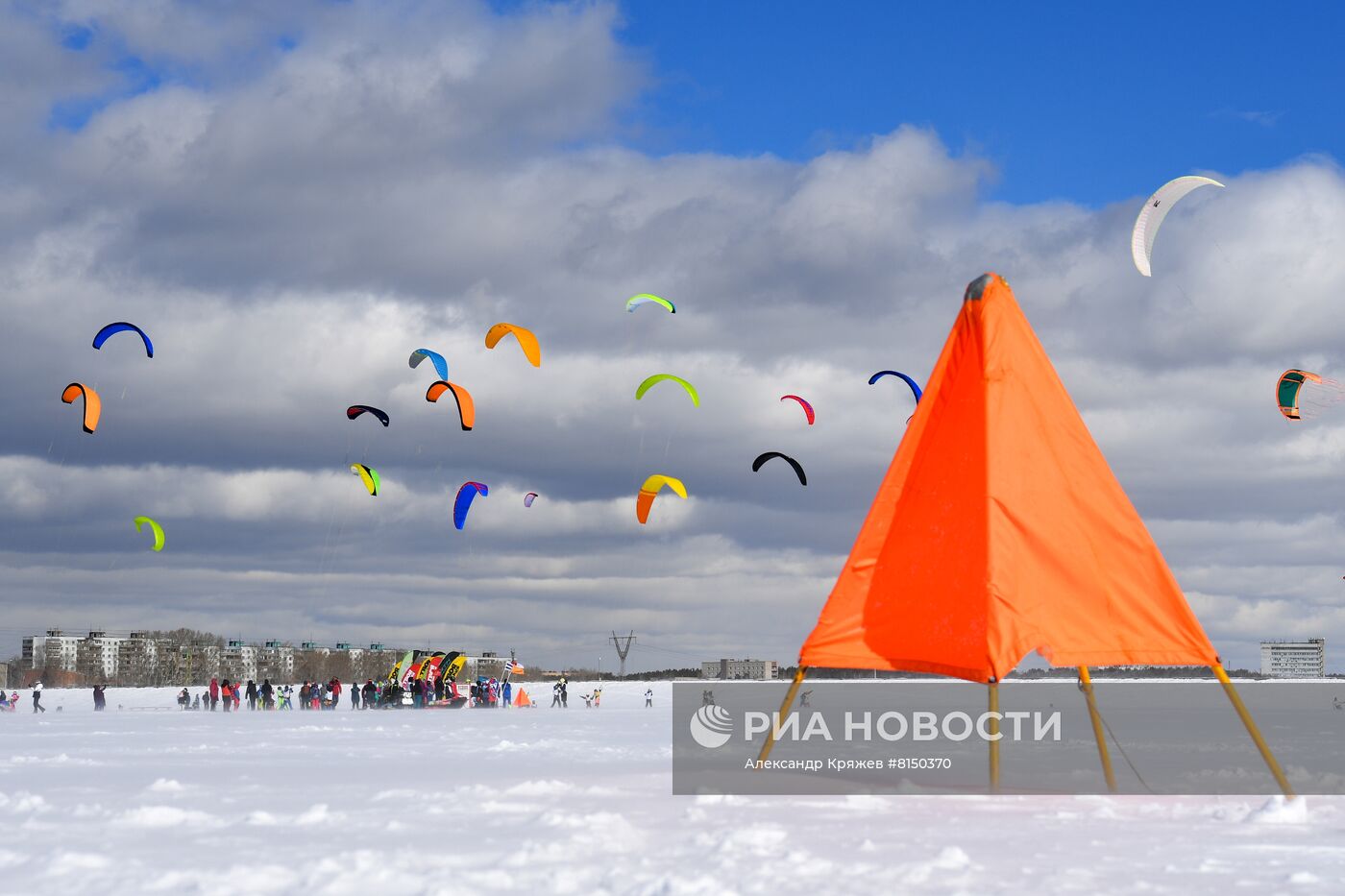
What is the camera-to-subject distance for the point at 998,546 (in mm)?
12094

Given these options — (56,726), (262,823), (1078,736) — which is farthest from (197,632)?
(262,823)

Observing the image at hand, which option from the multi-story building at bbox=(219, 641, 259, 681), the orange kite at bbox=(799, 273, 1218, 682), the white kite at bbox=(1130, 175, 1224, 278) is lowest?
the multi-story building at bbox=(219, 641, 259, 681)

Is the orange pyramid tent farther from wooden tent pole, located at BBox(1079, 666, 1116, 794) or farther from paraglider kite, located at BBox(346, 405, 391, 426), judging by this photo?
paraglider kite, located at BBox(346, 405, 391, 426)

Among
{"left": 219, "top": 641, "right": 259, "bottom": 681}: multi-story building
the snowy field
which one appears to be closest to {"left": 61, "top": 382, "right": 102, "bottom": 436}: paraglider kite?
the snowy field

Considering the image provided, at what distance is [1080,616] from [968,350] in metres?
2.72

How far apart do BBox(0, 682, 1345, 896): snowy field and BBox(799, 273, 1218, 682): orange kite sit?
1.34 metres

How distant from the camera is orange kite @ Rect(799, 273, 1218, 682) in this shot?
11992 mm

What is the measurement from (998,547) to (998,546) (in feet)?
0.04

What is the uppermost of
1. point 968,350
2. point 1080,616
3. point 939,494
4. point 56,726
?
point 968,350

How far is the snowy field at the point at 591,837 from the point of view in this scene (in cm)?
779

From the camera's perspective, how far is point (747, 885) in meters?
7.59

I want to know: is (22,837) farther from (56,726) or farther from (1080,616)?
(56,726)

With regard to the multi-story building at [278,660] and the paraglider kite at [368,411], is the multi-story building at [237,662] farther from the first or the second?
the paraglider kite at [368,411]

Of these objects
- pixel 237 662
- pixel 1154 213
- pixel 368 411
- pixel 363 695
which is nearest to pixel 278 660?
pixel 237 662
